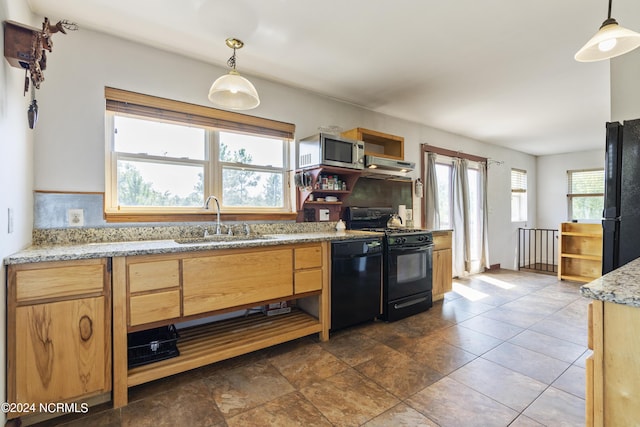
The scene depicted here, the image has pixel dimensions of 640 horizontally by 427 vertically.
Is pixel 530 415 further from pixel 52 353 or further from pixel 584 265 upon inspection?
pixel 584 265

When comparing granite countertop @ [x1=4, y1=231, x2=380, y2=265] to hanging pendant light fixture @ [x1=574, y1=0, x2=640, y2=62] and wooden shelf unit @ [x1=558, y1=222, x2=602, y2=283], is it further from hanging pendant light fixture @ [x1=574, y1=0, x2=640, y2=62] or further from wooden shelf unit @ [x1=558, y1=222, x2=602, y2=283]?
wooden shelf unit @ [x1=558, y1=222, x2=602, y2=283]

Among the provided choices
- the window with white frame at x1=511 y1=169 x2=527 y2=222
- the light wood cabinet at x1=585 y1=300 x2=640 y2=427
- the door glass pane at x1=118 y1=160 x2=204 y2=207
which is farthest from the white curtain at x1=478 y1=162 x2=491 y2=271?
the light wood cabinet at x1=585 y1=300 x2=640 y2=427

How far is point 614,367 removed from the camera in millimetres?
887

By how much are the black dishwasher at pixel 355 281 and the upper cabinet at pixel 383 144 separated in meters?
1.36

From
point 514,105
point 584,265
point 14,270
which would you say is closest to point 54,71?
point 14,270

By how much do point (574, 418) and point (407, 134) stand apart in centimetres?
376

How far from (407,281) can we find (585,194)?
624cm

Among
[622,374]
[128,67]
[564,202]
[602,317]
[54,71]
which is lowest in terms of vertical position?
[622,374]

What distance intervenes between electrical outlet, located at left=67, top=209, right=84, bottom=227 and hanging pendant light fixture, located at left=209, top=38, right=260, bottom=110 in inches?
51.6

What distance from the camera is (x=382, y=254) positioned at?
10.1ft

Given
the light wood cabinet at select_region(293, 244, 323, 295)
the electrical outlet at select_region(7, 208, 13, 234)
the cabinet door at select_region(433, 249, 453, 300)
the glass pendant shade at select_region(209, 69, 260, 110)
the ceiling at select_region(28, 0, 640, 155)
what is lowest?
the cabinet door at select_region(433, 249, 453, 300)

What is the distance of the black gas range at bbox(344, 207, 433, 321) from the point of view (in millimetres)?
3107

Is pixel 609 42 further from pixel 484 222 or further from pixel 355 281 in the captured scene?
pixel 484 222

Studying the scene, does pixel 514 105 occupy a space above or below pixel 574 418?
above
